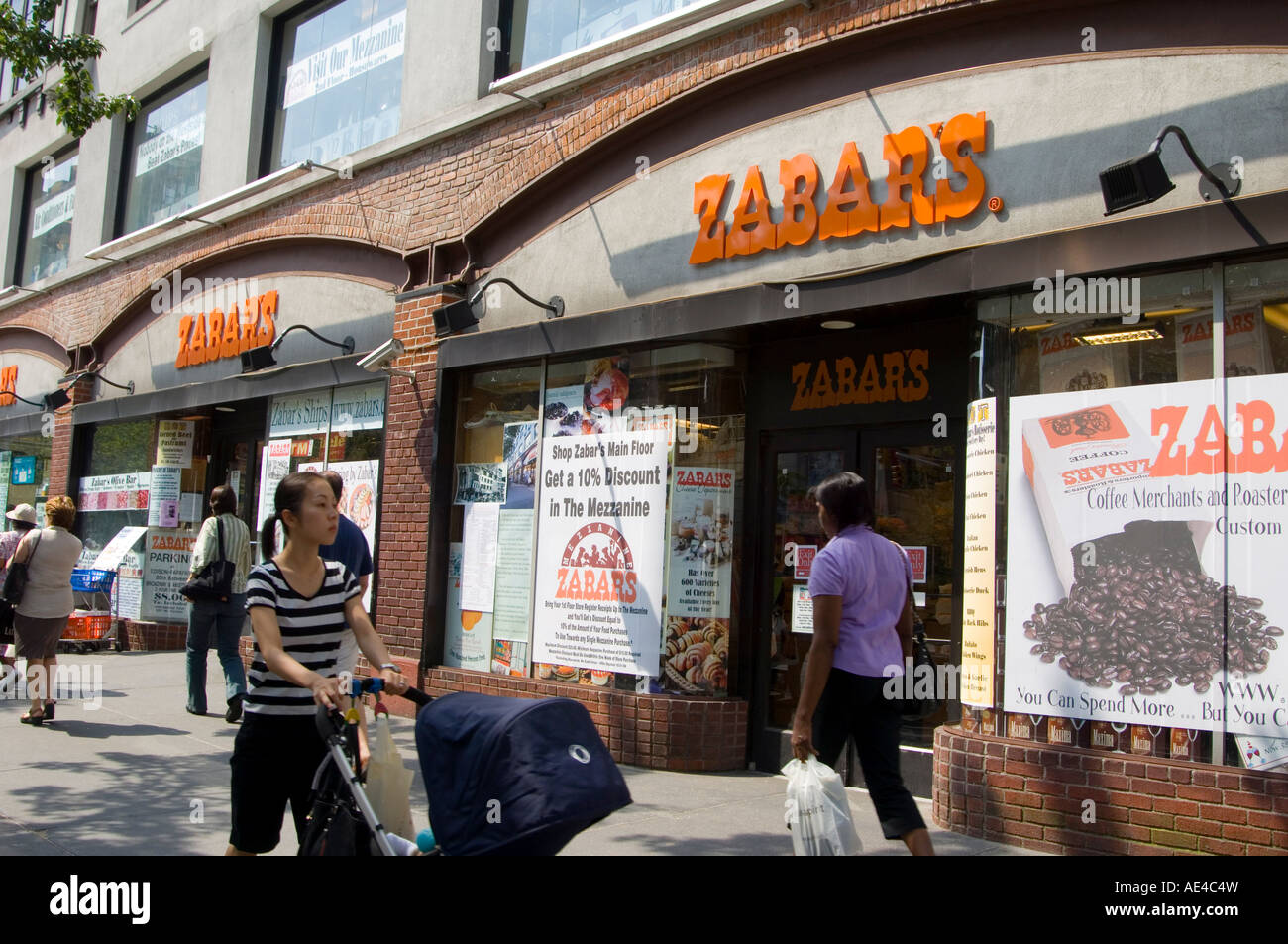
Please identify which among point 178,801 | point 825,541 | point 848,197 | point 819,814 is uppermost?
point 848,197

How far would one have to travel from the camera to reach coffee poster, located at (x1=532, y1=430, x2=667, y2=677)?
8.37 meters

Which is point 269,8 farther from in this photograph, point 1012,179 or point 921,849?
point 921,849

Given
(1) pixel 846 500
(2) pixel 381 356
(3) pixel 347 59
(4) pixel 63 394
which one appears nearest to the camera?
(1) pixel 846 500

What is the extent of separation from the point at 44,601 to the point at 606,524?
4.63 m

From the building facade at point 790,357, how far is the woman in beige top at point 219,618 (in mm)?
1455

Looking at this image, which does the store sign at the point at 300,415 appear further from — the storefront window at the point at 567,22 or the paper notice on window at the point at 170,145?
the paper notice on window at the point at 170,145

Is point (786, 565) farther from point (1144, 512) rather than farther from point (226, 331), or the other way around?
point (226, 331)

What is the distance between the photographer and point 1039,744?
20.3ft

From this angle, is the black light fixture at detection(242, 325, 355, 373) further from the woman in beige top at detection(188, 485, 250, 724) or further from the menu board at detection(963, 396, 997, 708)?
the menu board at detection(963, 396, 997, 708)

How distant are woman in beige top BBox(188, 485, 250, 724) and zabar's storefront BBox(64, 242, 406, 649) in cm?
132

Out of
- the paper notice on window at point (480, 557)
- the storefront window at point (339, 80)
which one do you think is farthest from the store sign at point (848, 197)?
the storefront window at point (339, 80)

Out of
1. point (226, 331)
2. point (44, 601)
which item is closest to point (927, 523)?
point (44, 601)

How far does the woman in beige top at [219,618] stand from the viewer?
9.31 meters

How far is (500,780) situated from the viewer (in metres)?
3.39
